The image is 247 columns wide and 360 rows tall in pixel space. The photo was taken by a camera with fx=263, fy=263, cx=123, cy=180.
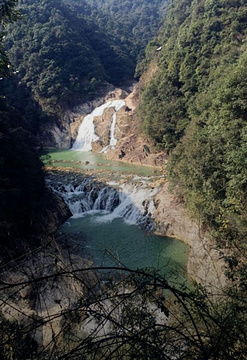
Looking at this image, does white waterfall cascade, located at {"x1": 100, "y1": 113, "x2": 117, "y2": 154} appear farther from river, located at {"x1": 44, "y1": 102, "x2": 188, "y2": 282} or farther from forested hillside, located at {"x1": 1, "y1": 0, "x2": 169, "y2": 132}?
forested hillside, located at {"x1": 1, "y1": 0, "x2": 169, "y2": 132}

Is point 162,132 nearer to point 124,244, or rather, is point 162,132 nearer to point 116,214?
point 116,214

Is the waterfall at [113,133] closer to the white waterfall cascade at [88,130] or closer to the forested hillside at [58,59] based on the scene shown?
the white waterfall cascade at [88,130]

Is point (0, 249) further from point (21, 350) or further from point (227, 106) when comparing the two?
point (227, 106)

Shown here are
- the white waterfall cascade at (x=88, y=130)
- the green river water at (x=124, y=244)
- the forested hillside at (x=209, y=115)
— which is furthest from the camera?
the white waterfall cascade at (x=88, y=130)

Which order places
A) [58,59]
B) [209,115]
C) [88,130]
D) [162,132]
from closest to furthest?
[209,115], [162,132], [88,130], [58,59]

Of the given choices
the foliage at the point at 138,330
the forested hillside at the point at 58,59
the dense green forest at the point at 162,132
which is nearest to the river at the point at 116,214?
the dense green forest at the point at 162,132

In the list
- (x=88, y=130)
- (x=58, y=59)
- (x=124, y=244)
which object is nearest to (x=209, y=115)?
(x=124, y=244)

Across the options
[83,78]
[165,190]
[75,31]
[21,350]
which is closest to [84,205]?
[165,190]
